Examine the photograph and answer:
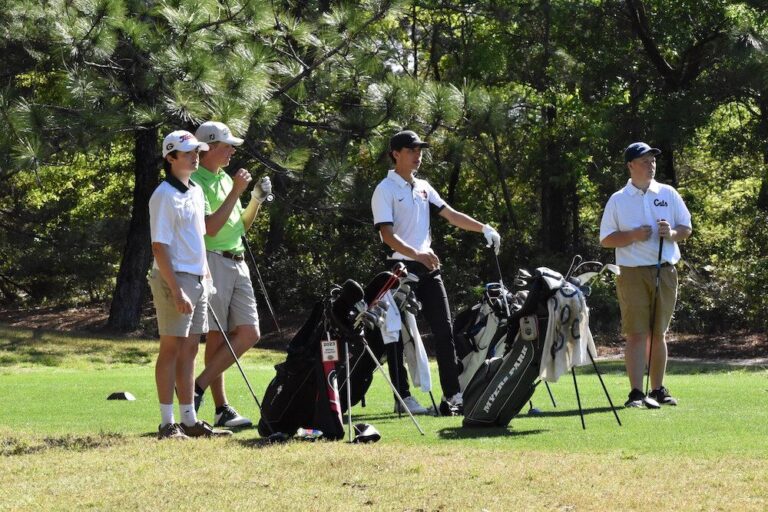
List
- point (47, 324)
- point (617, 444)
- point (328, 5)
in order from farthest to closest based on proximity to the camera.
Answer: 1. point (47, 324)
2. point (328, 5)
3. point (617, 444)

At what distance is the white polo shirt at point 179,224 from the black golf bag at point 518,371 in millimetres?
2044

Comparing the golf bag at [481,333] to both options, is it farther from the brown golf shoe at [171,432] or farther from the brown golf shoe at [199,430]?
the brown golf shoe at [171,432]

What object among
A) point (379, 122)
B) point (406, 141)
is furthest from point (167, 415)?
point (379, 122)

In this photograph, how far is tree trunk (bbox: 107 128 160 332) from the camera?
24.6 metres

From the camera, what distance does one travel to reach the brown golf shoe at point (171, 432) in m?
8.25

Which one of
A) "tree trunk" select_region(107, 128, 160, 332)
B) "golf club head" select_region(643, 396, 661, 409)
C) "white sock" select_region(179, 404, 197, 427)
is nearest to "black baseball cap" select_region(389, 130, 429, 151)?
"golf club head" select_region(643, 396, 661, 409)

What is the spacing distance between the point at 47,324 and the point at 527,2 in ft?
48.8

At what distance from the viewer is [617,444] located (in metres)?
7.56

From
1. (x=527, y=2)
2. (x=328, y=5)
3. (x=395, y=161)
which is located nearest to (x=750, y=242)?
(x=527, y=2)

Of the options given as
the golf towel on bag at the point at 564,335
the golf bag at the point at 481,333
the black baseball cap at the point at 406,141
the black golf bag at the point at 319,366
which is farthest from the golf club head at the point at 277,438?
the black baseball cap at the point at 406,141

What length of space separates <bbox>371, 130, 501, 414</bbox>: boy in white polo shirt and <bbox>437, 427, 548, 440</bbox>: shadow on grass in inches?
47.6

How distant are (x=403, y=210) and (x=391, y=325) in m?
0.97

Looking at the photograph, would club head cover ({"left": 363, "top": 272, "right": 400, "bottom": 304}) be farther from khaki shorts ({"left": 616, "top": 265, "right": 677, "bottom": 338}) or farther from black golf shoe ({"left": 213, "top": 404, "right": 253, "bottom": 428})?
khaki shorts ({"left": 616, "top": 265, "right": 677, "bottom": 338})

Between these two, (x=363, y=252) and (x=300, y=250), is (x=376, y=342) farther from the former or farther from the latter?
(x=300, y=250)
